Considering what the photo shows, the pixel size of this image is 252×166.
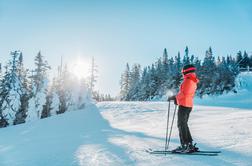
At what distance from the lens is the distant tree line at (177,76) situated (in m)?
58.8

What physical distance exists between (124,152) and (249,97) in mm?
44558

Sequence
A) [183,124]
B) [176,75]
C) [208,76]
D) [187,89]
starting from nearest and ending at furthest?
[187,89]
[183,124]
[208,76]
[176,75]

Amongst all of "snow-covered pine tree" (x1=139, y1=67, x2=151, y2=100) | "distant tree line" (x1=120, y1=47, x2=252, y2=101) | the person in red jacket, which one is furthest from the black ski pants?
"snow-covered pine tree" (x1=139, y1=67, x2=151, y2=100)

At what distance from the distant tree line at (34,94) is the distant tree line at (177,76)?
16.8 meters

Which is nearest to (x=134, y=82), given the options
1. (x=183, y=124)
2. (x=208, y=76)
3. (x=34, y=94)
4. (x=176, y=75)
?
(x=176, y=75)

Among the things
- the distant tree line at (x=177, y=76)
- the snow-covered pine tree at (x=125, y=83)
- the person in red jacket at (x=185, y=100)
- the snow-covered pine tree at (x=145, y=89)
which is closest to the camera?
the person in red jacket at (x=185, y=100)

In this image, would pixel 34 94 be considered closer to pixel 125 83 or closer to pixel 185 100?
pixel 125 83

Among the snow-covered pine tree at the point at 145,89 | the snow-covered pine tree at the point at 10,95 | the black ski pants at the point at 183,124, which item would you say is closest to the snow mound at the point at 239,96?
the snow-covered pine tree at the point at 145,89

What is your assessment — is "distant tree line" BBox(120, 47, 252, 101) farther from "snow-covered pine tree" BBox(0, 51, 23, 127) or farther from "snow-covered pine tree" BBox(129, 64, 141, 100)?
"snow-covered pine tree" BBox(0, 51, 23, 127)

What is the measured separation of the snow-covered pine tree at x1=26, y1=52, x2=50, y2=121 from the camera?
50441 mm

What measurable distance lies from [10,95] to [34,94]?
36.4 feet

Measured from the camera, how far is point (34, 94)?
54.3 meters

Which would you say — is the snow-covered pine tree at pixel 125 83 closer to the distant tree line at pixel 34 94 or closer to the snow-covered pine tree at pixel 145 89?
the snow-covered pine tree at pixel 145 89

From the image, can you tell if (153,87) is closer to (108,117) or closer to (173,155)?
(108,117)
